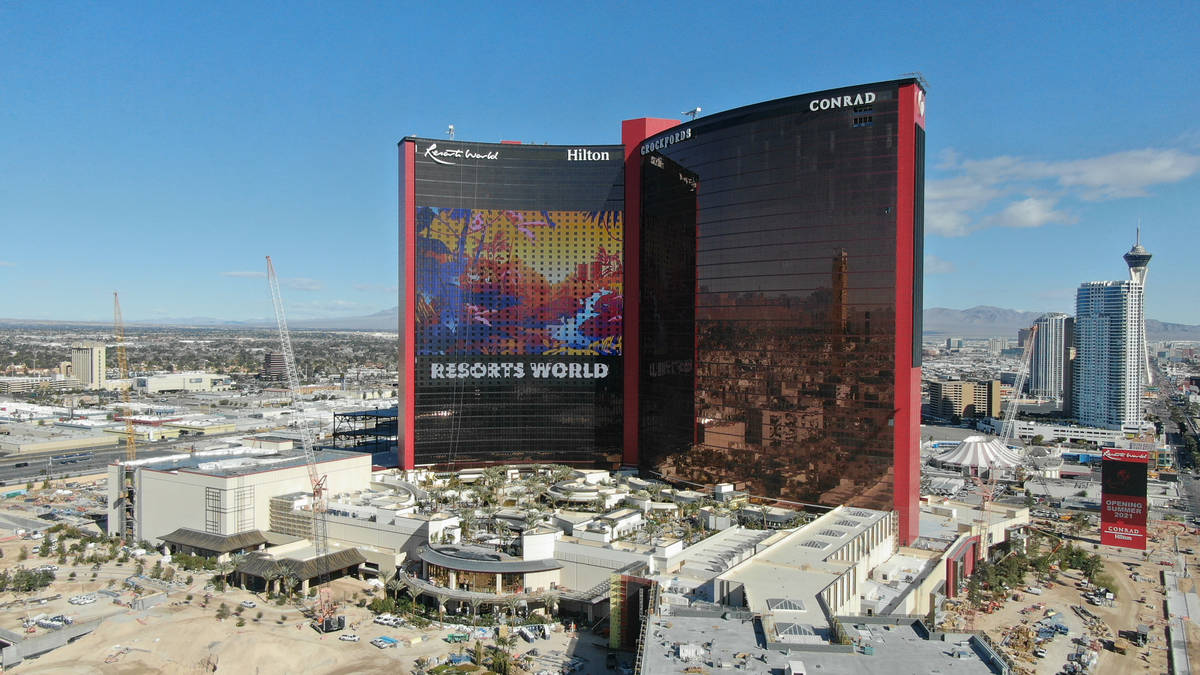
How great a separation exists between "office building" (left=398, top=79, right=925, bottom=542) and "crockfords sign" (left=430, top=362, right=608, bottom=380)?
10.3 inches

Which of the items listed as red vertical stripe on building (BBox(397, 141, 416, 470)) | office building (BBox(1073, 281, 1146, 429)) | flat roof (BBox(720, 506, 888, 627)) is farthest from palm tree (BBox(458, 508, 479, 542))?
office building (BBox(1073, 281, 1146, 429))

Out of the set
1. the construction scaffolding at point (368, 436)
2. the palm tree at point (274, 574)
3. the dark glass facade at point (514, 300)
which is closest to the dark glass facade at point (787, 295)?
the dark glass facade at point (514, 300)

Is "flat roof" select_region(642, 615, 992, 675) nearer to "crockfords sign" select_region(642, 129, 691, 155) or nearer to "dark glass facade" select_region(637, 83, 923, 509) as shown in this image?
"dark glass facade" select_region(637, 83, 923, 509)

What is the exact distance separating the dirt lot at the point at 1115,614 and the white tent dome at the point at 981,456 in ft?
98.0

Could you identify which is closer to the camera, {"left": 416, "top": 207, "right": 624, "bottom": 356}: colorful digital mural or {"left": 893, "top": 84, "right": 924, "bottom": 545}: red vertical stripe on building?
{"left": 893, "top": 84, "right": 924, "bottom": 545}: red vertical stripe on building

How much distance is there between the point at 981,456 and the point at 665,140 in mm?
72916

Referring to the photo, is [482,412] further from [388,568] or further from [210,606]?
[210,606]

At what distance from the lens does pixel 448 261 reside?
104438 millimetres

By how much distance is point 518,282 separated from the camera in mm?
106000

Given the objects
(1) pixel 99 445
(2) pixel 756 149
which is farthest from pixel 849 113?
(1) pixel 99 445

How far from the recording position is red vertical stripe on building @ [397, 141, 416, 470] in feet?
339

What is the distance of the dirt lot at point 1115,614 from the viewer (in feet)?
197

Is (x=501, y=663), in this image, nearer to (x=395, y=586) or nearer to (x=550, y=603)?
(x=550, y=603)

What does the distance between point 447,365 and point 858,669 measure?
75.1 m
